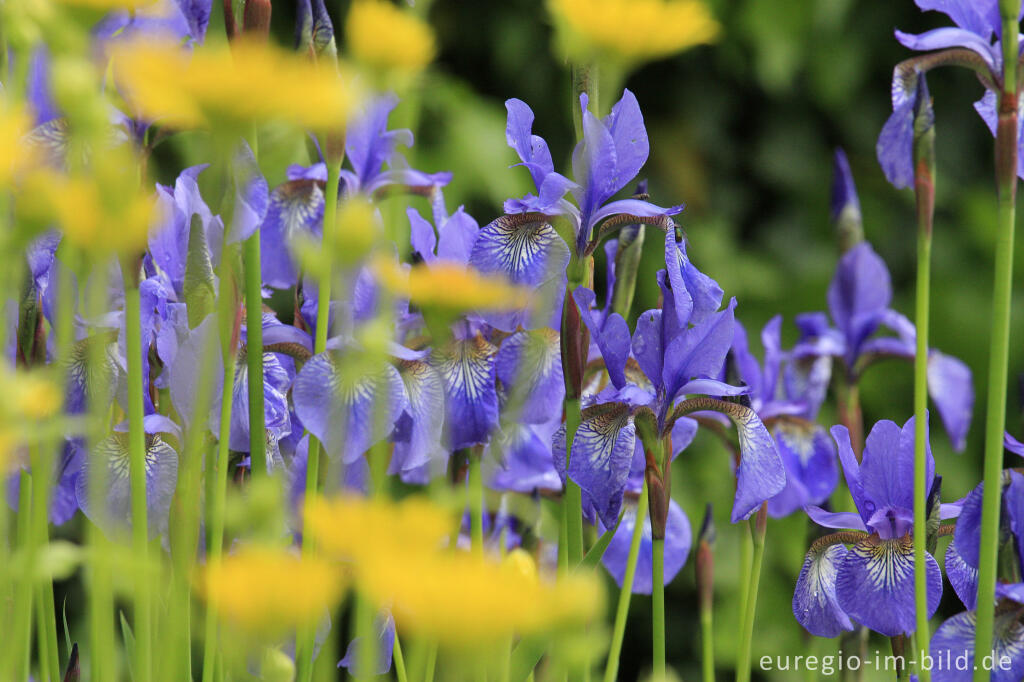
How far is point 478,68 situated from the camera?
1607 mm

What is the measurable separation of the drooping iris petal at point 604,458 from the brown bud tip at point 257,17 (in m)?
0.21

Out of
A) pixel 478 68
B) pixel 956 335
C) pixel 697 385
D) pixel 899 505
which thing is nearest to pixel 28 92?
pixel 697 385

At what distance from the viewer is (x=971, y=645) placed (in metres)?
0.44

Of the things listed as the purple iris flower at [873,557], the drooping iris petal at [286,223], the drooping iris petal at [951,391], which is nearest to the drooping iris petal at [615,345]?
the purple iris flower at [873,557]

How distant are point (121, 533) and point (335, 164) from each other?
180 millimetres

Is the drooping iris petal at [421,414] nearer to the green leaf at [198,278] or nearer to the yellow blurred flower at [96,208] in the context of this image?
the green leaf at [198,278]

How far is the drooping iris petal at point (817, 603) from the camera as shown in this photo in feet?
1.67

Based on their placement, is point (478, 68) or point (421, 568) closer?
point (421, 568)

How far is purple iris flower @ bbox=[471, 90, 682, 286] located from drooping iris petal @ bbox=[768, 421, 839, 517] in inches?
9.3

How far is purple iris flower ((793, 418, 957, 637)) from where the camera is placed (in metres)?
0.46

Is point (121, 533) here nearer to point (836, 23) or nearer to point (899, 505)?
point (899, 505)

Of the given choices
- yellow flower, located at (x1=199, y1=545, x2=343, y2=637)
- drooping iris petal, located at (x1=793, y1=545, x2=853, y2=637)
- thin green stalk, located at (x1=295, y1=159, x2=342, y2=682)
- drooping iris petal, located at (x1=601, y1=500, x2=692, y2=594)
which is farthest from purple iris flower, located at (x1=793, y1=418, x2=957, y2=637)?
yellow flower, located at (x1=199, y1=545, x2=343, y2=637)

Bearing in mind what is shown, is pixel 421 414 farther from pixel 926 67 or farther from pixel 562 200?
pixel 926 67

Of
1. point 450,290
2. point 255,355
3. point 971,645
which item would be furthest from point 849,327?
point 450,290
